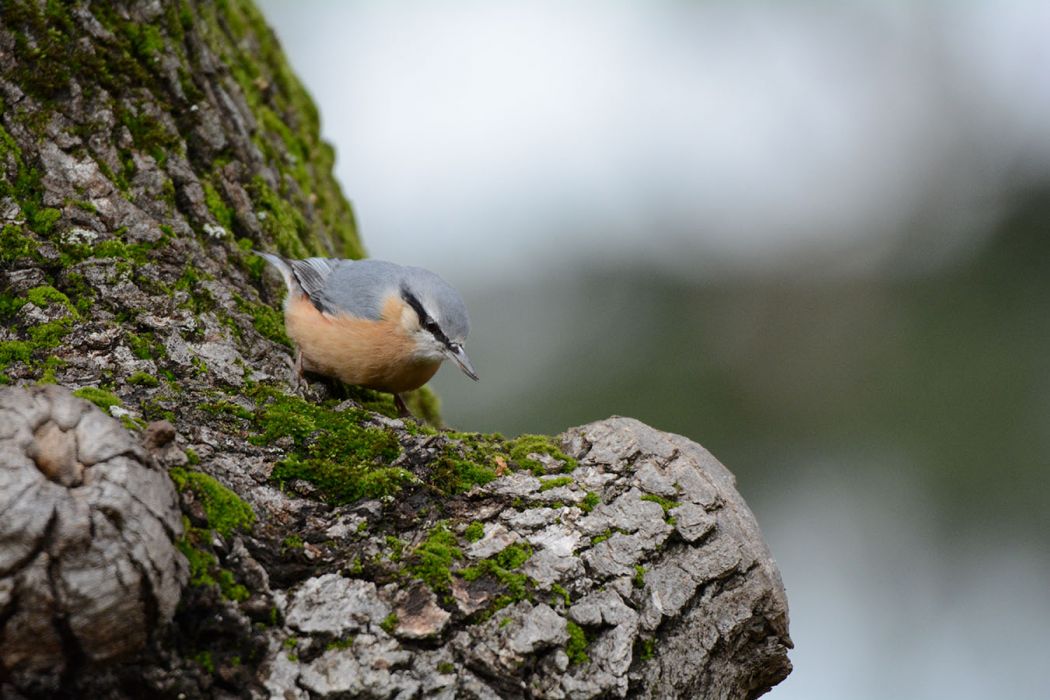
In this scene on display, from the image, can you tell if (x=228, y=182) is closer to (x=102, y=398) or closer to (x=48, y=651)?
(x=102, y=398)

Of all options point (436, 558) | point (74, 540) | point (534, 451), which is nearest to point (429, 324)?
point (534, 451)

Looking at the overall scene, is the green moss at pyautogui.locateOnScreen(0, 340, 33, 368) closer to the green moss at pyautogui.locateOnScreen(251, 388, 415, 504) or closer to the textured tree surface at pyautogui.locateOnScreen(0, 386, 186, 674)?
the green moss at pyautogui.locateOnScreen(251, 388, 415, 504)

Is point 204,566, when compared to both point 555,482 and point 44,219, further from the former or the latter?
point 44,219

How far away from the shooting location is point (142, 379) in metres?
2.29

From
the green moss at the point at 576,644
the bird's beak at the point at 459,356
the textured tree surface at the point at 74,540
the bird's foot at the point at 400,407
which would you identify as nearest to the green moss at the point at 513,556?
the green moss at the point at 576,644

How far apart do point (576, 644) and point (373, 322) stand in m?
1.81

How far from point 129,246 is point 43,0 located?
82 cm

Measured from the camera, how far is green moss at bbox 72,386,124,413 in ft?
6.73

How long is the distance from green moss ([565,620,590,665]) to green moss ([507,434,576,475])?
43 centimetres

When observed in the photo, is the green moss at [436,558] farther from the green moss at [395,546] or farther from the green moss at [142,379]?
the green moss at [142,379]

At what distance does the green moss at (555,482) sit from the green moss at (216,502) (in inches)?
25.7

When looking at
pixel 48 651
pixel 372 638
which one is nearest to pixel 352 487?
pixel 372 638

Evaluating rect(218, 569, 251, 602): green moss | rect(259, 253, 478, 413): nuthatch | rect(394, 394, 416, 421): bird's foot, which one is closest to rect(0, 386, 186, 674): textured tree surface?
rect(218, 569, 251, 602): green moss

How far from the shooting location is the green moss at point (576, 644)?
1.90m
